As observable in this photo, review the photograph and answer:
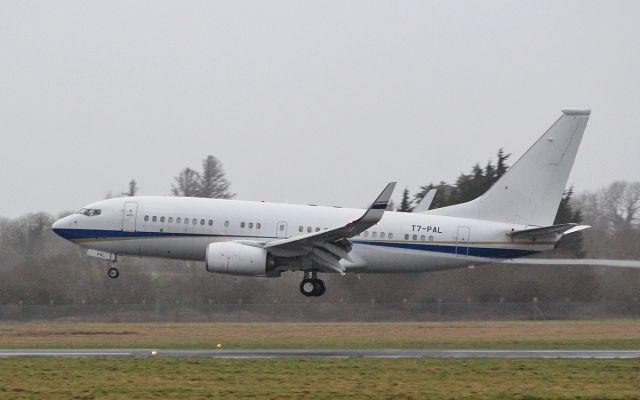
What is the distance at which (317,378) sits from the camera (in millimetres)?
20359

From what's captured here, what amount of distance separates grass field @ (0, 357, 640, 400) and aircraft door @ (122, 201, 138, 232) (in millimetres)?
10741

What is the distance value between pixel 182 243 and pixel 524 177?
12442 millimetres

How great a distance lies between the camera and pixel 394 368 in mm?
22016

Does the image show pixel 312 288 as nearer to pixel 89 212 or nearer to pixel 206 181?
pixel 89 212

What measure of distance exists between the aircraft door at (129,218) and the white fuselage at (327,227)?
0.04 metres

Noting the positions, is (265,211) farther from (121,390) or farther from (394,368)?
(121,390)

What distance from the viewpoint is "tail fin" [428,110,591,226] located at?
35.1 m

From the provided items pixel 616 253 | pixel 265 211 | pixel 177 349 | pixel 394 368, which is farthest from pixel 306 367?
pixel 616 253

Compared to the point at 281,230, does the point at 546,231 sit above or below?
above

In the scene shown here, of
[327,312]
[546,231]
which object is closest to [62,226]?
[327,312]

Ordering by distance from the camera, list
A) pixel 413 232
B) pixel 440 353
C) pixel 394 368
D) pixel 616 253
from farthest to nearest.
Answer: pixel 616 253 → pixel 413 232 → pixel 440 353 → pixel 394 368

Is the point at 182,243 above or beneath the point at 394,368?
above

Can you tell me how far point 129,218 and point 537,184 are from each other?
14.6m

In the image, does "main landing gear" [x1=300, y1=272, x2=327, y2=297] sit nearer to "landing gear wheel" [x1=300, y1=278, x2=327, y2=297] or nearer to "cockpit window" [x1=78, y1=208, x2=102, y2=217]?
"landing gear wheel" [x1=300, y1=278, x2=327, y2=297]
